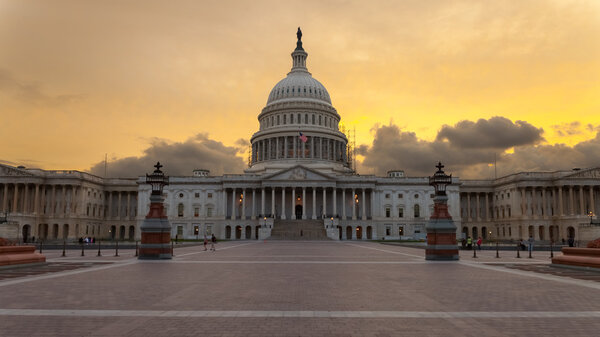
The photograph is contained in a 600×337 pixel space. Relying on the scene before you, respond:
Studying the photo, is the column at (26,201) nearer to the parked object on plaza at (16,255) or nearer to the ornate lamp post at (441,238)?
the parked object on plaza at (16,255)

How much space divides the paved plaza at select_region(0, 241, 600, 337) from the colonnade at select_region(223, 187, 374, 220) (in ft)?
293

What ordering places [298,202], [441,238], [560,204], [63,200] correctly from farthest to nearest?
[298,202] < [63,200] < [560,204] < [441,238]

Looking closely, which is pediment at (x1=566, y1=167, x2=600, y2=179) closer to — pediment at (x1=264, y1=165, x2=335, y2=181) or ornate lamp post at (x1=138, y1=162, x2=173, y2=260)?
pediment at (x1=264, y1=165, x2=335, y2=181)

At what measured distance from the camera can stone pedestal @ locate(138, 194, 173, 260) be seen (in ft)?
110

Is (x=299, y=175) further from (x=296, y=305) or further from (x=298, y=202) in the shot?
(x=296, y=305)

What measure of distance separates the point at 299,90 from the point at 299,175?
39.3 metres

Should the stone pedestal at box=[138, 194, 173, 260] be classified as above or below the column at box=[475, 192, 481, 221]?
below

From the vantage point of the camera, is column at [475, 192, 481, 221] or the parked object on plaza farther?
column at [475, 192, 481, 221]

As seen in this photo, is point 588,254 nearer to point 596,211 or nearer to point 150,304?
point 150,304

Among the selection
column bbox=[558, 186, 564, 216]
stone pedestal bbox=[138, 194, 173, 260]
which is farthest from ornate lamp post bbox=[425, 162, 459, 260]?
column bbox=[558, 186, 564, 216]

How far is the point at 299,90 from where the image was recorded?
139250 millimetres

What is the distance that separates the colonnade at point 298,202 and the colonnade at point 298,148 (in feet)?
56.8

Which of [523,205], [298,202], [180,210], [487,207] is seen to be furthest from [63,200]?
[523,205]

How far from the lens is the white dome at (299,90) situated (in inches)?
5453
